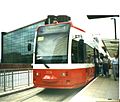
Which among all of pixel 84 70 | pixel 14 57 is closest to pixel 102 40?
pixel 84 70

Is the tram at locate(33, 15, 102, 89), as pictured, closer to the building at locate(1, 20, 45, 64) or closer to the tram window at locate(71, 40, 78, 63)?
the tram window at locate(71, 40, 78, 63)

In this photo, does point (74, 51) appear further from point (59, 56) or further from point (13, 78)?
point (13, 78)

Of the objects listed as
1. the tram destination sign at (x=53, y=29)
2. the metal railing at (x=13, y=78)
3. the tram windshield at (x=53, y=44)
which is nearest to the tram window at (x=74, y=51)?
the tram windshield at (x=53, y=44)

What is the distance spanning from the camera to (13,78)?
52.2 feet

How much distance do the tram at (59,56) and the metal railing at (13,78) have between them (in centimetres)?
158

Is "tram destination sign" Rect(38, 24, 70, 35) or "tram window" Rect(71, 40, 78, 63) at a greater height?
"tram destination sign" Rect(38, 24, 70, 35)

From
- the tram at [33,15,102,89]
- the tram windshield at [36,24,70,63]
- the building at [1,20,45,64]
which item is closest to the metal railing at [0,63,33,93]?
the tram at [33,15,102,89]

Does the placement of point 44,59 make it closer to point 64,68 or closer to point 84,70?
point 64,68

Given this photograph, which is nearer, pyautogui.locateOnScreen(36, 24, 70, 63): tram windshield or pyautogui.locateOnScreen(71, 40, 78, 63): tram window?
pyautogui.locateOnScreen(36, 24, 70, 63): tram windshield

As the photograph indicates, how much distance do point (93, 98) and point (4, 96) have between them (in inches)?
187

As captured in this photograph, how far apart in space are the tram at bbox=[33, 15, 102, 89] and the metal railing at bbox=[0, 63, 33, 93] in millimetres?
Result: 1583

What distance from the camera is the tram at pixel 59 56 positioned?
13.6 m

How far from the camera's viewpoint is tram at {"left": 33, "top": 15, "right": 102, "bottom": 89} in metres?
13.6

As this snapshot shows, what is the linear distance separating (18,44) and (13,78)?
66871 mm
